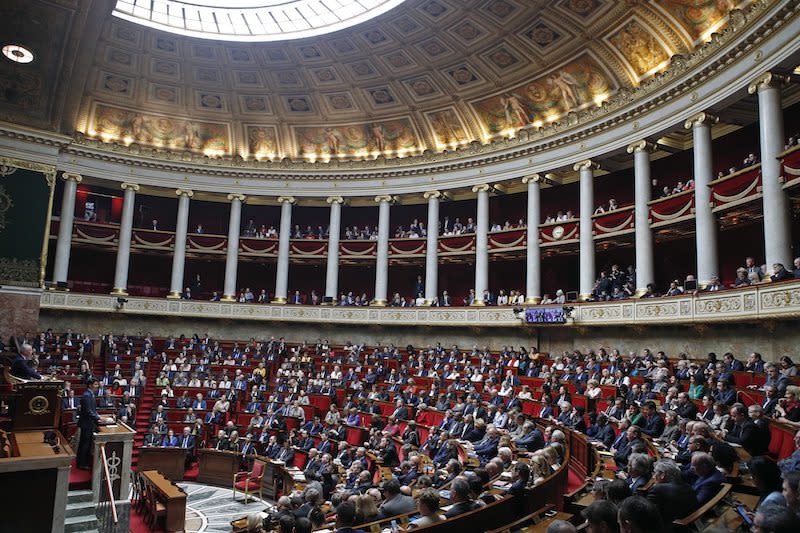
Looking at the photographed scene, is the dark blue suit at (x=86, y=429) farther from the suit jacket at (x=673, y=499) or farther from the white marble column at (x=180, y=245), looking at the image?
the white marble column at (x=180, y=245)

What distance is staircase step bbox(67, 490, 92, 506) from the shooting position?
8.04 meters

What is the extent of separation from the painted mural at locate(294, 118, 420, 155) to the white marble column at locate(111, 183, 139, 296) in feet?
30.3

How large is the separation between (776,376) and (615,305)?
9.38 meters

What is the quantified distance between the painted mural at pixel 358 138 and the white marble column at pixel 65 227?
11.7 meters

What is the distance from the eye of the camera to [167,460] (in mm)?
16203

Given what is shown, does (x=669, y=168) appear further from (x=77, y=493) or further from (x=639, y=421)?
(x=77, y=493)

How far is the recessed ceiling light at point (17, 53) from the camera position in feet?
31.5

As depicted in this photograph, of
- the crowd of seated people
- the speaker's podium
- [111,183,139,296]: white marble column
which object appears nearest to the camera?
the speaker's podium

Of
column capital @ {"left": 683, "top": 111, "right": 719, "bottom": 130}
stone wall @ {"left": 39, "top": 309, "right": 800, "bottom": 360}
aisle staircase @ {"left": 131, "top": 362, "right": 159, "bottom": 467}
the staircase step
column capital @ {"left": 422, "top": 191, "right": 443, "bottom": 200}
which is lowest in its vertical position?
aisle staircase @ {"left": 131, "top": 362, "right": 159, "bottom": 467}

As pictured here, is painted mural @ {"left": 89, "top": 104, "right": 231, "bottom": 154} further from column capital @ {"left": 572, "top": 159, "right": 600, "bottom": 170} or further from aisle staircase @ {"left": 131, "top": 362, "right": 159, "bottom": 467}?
column capital @ {"left": 572, "top": 159, "right": 600, "bottom": 170}

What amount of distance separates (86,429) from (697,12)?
2071 centimetres

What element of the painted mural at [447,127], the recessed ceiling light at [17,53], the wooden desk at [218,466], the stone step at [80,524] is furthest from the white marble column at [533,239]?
the stone step at [80,524]

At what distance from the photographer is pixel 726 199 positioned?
17.9m

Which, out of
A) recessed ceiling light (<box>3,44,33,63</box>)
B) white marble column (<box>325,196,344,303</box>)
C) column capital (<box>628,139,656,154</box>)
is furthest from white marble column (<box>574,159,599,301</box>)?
recessed ceiling light (<box>3,44,33,63</box>)
